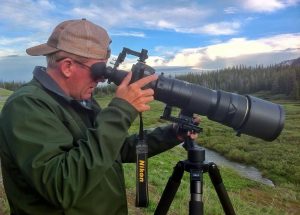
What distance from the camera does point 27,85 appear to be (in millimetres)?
2939

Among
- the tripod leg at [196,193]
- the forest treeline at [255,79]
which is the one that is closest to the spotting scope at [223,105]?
the tripod leg at [196,193]

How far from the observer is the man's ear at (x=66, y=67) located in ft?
9.78

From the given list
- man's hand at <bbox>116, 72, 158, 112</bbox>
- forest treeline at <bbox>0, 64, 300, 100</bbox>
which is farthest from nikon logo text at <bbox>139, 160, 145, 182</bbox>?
forest treeline at <bbox>0, 64, 300, 100</bbox>

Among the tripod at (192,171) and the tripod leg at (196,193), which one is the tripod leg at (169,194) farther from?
Result: the tripod leg at (196,193)

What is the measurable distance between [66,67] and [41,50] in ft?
0.83

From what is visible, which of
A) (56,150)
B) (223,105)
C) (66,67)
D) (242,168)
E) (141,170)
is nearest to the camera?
(56,150)

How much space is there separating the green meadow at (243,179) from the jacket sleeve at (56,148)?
2.24m

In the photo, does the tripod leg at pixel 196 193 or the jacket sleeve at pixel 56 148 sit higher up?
the jacket sleeve at pixel 56 148

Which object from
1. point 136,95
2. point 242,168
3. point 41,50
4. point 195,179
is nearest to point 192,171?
point 195,179

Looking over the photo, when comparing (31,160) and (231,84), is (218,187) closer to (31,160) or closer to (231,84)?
(31,160)

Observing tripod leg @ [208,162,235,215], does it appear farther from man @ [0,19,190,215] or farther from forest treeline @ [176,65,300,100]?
forest treeline @ [176,65,300,100]

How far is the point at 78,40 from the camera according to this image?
3004mm

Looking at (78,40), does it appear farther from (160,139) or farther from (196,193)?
(196,193)

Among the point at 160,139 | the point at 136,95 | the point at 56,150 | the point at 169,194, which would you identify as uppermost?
the point at 136,95
